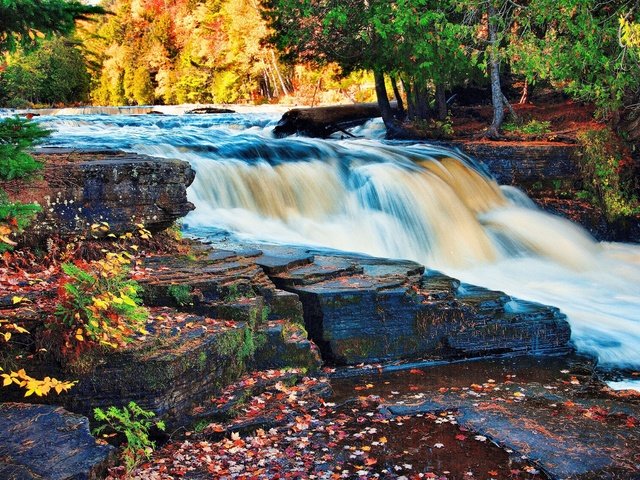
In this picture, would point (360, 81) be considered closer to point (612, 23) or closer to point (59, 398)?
point (612, 23)

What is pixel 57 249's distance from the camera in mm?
7543

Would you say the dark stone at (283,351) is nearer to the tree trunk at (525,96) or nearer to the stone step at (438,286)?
the stone step at (438,286)

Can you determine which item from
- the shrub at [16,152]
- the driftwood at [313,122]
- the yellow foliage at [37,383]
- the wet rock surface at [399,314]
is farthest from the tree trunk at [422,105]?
the shrub at [16,152]

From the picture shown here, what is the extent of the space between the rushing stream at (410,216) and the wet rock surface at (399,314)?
3.01 ft

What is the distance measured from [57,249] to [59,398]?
Answer: 2.27 metres

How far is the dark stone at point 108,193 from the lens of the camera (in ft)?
24.8

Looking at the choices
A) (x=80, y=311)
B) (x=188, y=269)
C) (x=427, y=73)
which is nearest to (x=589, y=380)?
(x=188, y=269)

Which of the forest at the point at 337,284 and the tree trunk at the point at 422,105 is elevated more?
the tree trunk at the point at 422,105

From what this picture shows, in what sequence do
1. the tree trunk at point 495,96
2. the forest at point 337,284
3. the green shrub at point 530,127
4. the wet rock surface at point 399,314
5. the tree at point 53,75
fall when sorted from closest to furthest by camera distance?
1. the forest at point 337,284
2. the wet rock surface at point 399,314
3. the tree trunk at point 495,96
4. the green shrub at point 530,127
5. the tree at point 53,75

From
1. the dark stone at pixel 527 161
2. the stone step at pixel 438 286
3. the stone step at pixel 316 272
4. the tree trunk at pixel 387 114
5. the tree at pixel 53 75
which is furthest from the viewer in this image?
the tree at pixel 53 75

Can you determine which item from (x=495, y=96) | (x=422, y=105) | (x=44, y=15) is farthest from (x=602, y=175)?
(x=44, y=15)

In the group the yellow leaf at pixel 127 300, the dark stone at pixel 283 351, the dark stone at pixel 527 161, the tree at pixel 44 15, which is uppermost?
the tree at pixel 44 15

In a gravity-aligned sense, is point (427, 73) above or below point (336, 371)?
above

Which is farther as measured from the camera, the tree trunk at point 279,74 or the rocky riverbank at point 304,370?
the tree trunk at point 279,74
